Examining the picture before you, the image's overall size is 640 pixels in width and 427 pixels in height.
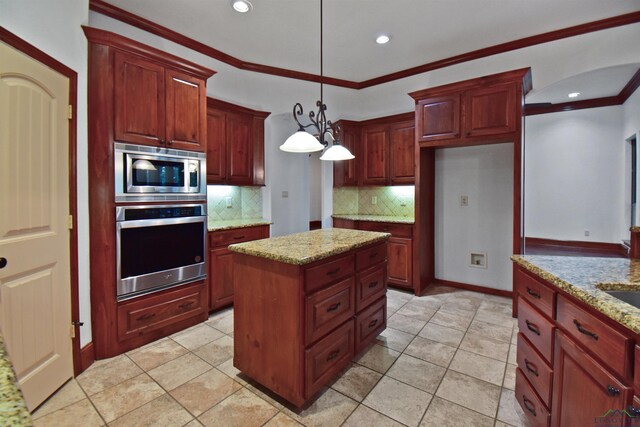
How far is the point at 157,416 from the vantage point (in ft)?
5.82

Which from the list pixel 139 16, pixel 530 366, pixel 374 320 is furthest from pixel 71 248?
pixel 530 366

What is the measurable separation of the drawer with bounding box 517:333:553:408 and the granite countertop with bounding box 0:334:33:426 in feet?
5.92

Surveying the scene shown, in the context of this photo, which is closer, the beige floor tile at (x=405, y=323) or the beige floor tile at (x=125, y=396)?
the beige floor tile at (x=125, y=396)

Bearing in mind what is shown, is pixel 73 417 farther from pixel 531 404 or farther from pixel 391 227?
pixel 391 227

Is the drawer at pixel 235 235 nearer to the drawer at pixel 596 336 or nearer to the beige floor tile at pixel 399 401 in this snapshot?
the beige floor tile at pixel 399 401

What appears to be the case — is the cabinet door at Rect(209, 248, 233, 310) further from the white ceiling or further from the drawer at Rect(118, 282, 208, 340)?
the white ceiling

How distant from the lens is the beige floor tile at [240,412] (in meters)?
1.73

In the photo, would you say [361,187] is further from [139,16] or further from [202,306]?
[139,16]

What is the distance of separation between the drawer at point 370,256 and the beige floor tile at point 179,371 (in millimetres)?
1388

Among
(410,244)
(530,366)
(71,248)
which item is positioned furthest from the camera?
(410,244)

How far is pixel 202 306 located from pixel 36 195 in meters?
1.68

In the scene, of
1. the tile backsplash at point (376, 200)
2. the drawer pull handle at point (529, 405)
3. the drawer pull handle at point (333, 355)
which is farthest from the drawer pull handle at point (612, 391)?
the tile backsplash at point (376, 200)

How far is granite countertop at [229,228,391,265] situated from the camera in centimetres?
179

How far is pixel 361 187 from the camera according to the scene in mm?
4879
